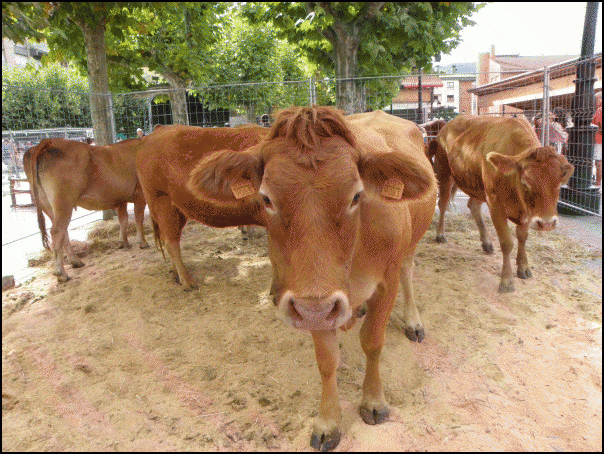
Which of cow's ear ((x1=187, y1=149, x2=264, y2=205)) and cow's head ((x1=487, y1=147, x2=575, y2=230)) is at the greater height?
cow's ear ((x1=187, y1=149, x2=264, y2=205))

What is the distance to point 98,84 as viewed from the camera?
7809mm

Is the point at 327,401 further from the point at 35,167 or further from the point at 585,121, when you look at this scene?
the point at 585,121

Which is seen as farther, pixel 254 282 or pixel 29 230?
pixel 29 230

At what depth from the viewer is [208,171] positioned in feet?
7.77

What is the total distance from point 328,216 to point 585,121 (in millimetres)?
7648

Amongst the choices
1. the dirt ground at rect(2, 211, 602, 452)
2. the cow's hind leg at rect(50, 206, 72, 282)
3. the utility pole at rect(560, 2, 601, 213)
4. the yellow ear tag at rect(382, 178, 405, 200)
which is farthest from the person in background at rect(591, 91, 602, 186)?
the cow's hind leg at rect(50, 206, 72, 282)

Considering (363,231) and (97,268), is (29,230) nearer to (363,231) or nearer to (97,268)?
(97,268)

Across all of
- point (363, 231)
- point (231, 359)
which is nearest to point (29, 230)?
point (231, 359)

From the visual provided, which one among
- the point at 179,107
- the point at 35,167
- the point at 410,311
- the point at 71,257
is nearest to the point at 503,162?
the point at 410,311

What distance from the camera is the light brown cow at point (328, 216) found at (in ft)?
6.58

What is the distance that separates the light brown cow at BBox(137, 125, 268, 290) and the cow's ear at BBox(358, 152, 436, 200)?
2.47 m

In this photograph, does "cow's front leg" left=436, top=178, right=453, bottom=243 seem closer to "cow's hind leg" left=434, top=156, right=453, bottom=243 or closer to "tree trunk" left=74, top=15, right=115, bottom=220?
"cow's hind leg" left=434, top=156, right=453, bottom=243

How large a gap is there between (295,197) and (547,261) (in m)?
4.75

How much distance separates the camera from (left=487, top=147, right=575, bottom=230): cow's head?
4219mm
